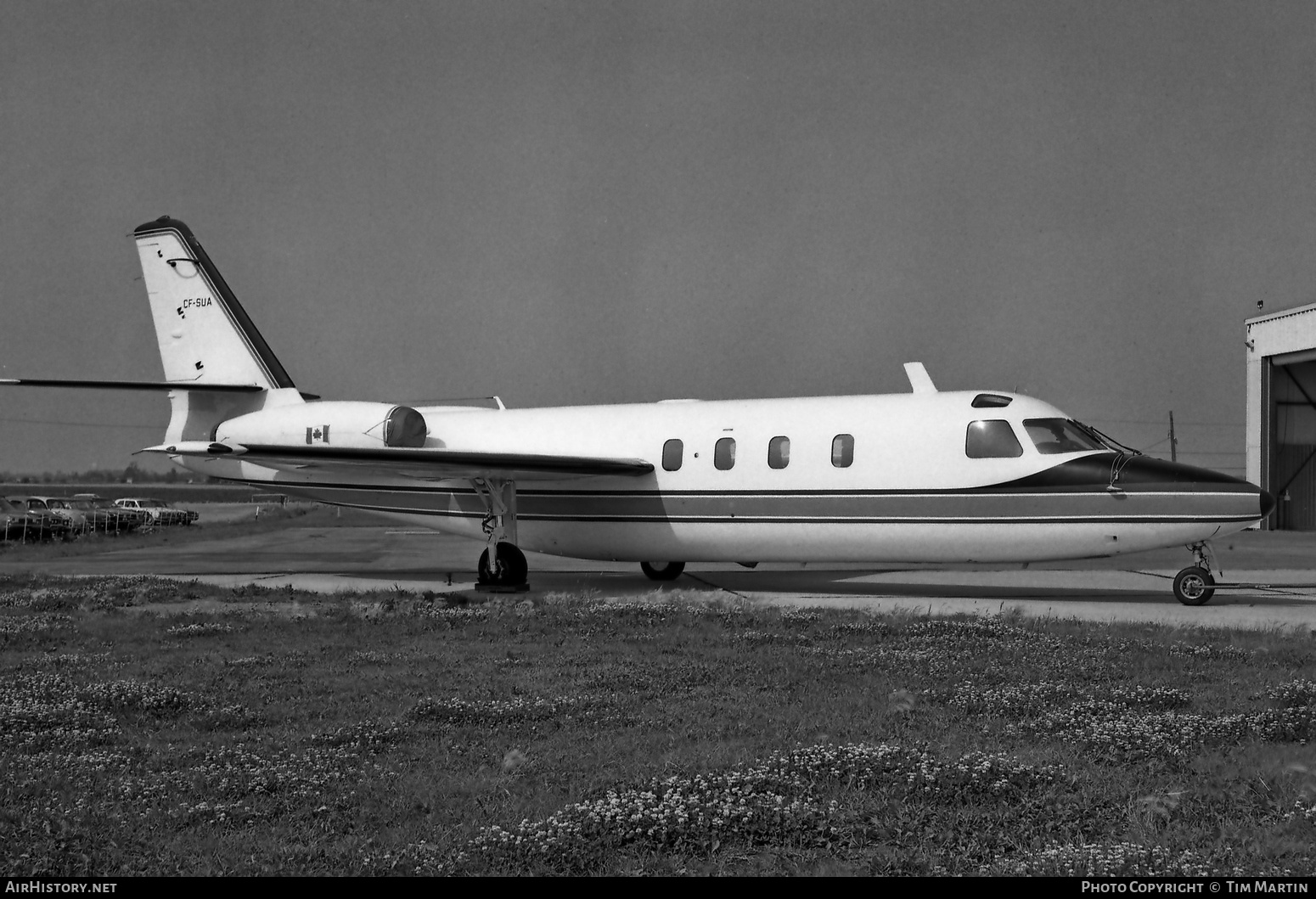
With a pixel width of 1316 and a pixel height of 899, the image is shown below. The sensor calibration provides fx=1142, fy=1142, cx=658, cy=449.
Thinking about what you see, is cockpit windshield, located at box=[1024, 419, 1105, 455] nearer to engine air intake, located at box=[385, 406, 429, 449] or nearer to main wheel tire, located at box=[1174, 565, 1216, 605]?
main wheel tire, located at box=[1174, 565, 1216, 605]

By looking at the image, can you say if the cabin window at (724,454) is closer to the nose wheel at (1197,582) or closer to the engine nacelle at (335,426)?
the engine nacelle at (335,426)

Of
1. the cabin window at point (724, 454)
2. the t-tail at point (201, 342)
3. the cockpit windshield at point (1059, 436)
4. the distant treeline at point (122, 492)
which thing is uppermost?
the t-tail at point (201, 342)

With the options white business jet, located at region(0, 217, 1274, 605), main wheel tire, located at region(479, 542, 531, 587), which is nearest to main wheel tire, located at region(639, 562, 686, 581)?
white business jet, located at region(0, 217, 1274, 605)

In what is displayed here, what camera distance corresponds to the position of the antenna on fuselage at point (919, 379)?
1831 cm

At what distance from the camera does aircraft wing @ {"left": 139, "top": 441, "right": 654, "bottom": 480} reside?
18.2m

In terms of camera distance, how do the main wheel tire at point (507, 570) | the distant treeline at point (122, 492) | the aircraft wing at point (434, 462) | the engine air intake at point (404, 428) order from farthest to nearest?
the distant treeline at point (122, 492) → the engine air intake at point (404, 428) → the main wheel tire at point (507, 570) → the aircraft wing at point (434, 462)

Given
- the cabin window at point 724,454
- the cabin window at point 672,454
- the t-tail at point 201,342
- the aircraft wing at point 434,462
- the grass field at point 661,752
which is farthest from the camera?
the t-tail at point 201,342

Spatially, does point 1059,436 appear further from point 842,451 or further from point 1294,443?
point 1294,443

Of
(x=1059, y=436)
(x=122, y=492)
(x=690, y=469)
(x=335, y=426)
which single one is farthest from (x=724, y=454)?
(x=122, y=492)

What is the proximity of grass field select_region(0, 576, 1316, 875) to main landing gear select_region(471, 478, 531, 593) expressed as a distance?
7.03 m

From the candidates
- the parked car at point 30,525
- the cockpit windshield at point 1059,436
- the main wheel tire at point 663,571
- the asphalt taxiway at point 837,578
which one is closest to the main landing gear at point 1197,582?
the asphalt taxiway at point 837,578

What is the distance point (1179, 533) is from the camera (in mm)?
15922

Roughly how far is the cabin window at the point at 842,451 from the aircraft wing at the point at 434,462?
325cm

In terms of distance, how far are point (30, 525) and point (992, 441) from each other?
30.7 m
